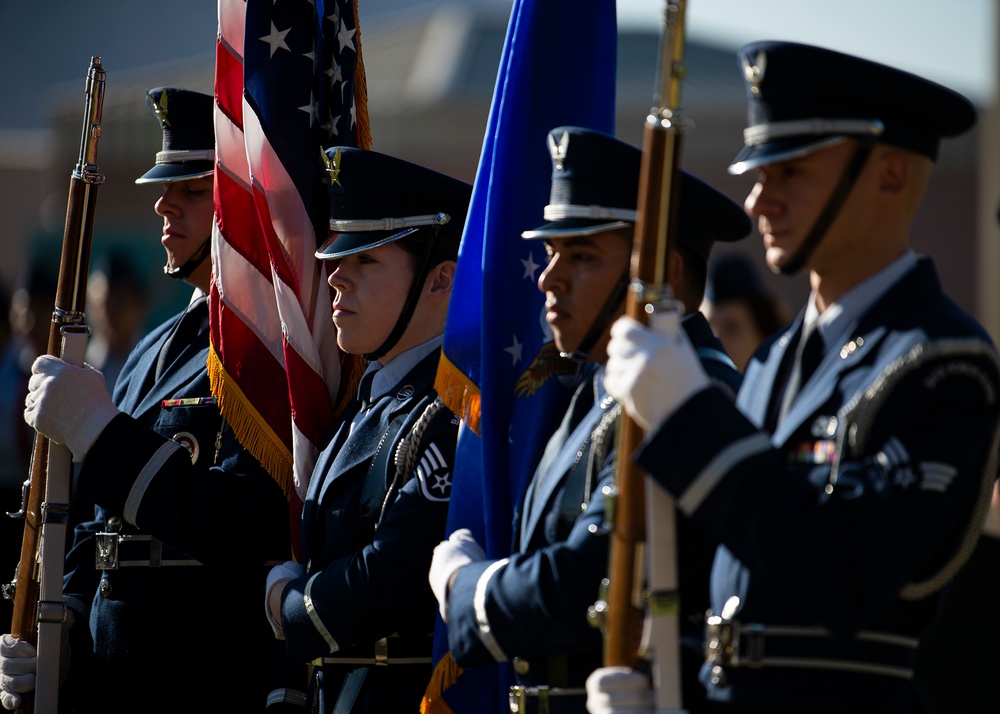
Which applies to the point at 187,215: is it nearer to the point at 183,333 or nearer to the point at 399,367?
the point at 183,333

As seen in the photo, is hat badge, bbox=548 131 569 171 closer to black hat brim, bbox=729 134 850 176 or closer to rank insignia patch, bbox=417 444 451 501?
black hat brim, bbox=729 134 850 176

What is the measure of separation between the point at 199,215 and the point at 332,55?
0.75m

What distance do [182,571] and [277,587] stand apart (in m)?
0.61

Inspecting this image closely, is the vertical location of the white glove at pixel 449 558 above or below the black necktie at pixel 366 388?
below

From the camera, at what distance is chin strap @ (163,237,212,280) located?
533cm

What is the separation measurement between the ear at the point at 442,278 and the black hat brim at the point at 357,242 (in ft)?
0.49

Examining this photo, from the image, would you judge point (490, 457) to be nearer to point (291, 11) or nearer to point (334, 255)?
point (334, 255)

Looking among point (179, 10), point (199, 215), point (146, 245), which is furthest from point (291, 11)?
point (179, 10)

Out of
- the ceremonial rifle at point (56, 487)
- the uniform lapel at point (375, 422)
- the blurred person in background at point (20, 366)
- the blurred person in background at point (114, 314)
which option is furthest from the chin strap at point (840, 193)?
the blurred person in background at point (114, 314)

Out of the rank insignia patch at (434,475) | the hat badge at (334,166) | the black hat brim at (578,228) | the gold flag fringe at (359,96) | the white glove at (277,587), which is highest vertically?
the gold flag fringe at (359,96)

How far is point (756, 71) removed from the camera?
3.14 m

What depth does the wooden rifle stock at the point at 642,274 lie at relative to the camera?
2.97 m

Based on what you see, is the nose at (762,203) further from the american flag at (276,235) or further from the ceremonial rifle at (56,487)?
the ceremonial rifle at (56,487)

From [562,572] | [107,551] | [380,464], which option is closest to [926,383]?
[562,572]
